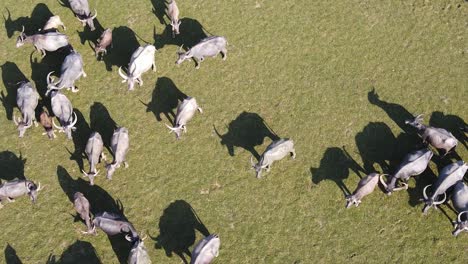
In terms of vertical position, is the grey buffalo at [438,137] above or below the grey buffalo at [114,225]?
above

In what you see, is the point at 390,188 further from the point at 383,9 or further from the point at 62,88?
the point at 62,88

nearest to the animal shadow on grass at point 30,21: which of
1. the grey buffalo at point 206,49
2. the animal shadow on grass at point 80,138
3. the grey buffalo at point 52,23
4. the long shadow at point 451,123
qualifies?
the grey buffalo at point 52,23

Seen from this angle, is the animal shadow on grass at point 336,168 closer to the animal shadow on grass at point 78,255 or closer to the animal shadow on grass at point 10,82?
the animal shadow on grass at point 78,255

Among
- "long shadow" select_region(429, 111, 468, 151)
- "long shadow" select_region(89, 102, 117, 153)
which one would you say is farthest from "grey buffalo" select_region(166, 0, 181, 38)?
"long shadow" select_region(429, 111, 468, 151)

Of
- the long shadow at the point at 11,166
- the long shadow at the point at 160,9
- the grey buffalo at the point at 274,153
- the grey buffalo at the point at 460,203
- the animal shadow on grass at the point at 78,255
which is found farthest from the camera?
the long shadow at the point at 160,9

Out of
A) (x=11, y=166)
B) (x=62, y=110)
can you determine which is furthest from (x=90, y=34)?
(x=11, y=166)
